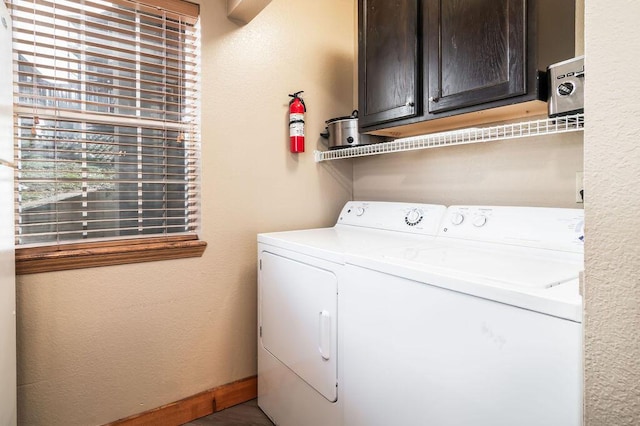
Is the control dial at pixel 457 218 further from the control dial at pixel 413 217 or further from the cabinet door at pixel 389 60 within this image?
the cabinet door at pixel 389 60

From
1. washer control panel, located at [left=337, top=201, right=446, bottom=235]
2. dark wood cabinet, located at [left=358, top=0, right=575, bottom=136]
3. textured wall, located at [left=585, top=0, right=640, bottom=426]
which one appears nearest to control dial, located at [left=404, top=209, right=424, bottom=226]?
washer control panel, located at [left=337, top=201, right=446, bottom=235]

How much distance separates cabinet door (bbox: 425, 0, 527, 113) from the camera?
53.3 inches

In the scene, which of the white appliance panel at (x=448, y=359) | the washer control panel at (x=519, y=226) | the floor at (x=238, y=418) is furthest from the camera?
the floor at (x=238, y=418)

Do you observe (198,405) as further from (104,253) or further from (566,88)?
(566,88)

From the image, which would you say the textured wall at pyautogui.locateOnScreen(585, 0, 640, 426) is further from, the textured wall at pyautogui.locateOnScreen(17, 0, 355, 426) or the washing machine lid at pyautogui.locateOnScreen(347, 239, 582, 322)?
the textured wall at pyautogui.locateOnScreen(17, 0, 355, 426)

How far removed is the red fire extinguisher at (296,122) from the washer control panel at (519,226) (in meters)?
0.97

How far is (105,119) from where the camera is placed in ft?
5.79

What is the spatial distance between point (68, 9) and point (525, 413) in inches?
88.9

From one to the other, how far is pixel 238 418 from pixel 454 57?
2.07m

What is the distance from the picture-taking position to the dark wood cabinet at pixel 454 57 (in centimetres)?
134

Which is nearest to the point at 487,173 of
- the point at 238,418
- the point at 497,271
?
the point at 497,271

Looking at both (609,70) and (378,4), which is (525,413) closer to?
(609,70)

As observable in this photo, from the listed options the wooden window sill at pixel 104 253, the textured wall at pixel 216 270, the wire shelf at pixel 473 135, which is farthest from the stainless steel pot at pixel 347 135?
the wooden window sill at pixel 104 253

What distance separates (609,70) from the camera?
579 mm
